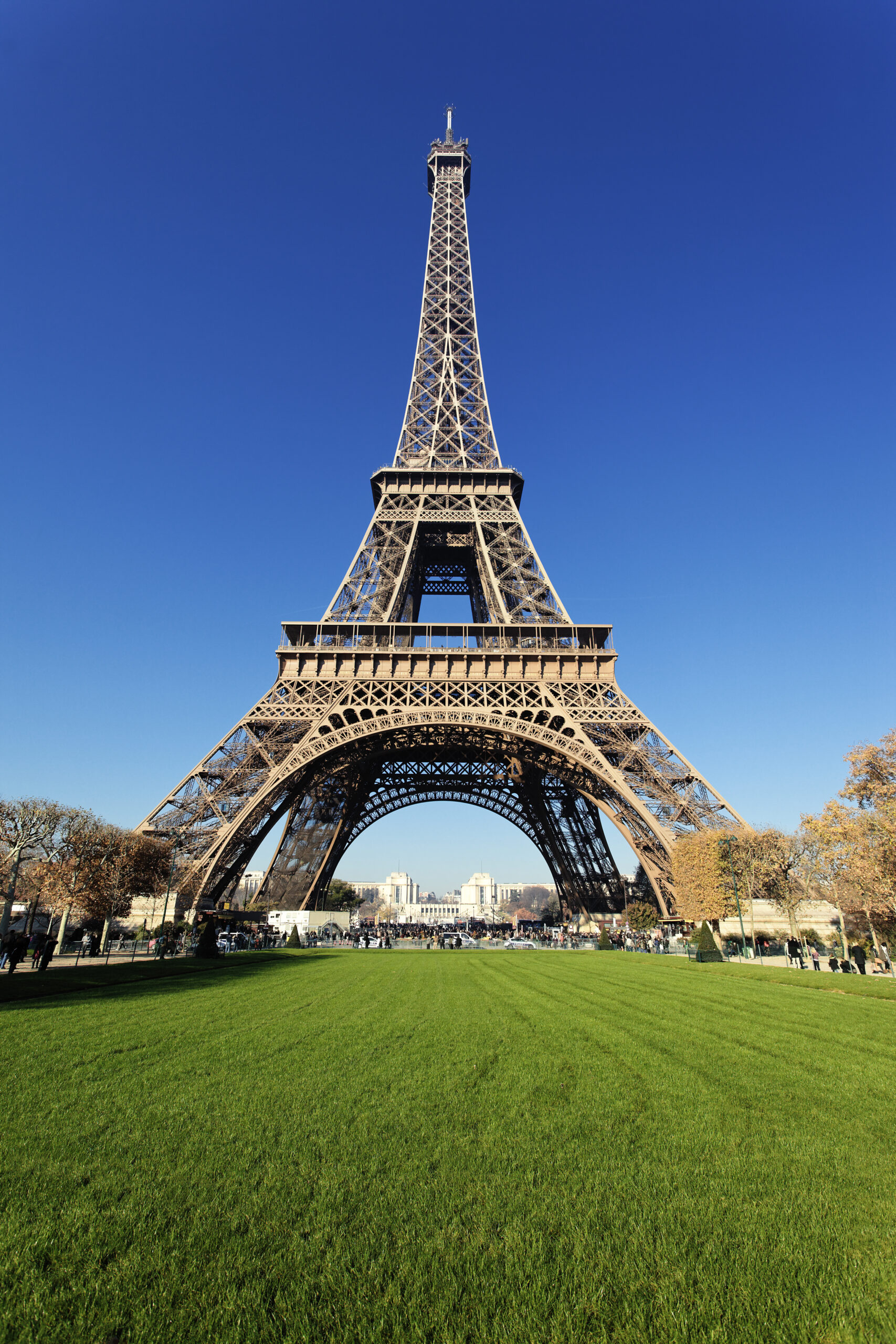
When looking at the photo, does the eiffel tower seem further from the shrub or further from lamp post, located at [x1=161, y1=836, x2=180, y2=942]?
the shrub

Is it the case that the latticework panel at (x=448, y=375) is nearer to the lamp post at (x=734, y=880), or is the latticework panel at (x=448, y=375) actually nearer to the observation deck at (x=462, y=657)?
the observation deck at (x=462, y=657)

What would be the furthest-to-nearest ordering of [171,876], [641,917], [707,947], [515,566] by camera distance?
[641,917] < [515,566] < [171,876] < [707,947]

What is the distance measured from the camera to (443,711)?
37.2 m

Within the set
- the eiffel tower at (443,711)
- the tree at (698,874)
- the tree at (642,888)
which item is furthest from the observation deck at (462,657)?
the tree at (642,888)

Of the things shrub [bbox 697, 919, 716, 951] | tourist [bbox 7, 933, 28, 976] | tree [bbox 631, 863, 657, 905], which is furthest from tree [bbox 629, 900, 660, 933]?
tourist [bbox 7, 933, 28, 976]

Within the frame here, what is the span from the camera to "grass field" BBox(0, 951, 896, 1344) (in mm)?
3295

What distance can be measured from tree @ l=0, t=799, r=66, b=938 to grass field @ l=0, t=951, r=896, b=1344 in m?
26.4

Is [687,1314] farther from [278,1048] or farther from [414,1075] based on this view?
[278,1048]

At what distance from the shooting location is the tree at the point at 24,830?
32312 mm

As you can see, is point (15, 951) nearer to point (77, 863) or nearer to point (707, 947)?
point (77, 863)

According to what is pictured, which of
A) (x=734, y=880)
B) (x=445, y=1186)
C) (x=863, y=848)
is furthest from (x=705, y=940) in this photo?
(x=445, y=1186)

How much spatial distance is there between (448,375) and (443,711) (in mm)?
28880

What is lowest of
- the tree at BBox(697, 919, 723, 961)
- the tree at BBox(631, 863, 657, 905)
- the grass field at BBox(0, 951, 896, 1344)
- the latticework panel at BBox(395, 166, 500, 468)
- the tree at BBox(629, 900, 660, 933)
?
the grass field at BBox(0, 951, 896, 1344)

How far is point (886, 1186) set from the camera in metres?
4.77
